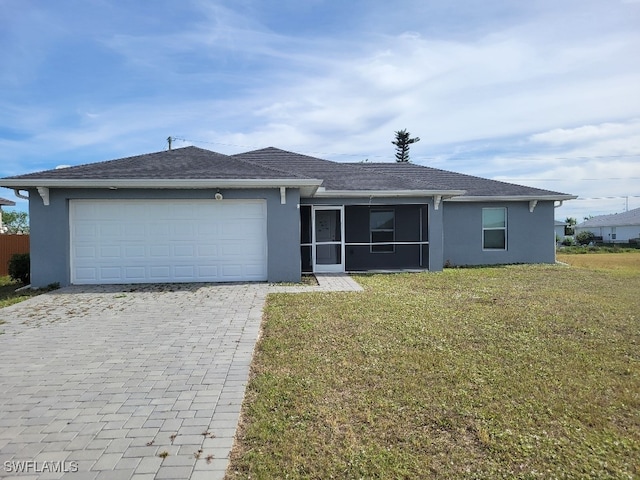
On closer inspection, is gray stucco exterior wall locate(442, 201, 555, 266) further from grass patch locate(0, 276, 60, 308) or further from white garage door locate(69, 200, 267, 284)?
grass patch locate(0, 276, 60, 308)

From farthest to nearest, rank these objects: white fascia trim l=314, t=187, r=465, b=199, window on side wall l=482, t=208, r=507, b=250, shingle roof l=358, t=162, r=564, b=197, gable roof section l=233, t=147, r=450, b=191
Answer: window on side wall l=482, t=208, r=507, b=250 < shingle roof l=358, t=162, r=564, b=197 < gable roof section l=233, t=147, r=450, b=191 < white fascia trim l=314, t=187, r=465, b=199

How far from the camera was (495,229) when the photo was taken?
623 inches

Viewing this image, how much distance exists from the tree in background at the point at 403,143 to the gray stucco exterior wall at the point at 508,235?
105ft

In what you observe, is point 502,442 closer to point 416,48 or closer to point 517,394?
point 517,394

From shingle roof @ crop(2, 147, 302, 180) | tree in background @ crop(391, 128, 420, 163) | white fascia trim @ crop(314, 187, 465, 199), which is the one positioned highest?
tree in background @ crop(391, 128, 420, 163)

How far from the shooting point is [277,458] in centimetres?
282

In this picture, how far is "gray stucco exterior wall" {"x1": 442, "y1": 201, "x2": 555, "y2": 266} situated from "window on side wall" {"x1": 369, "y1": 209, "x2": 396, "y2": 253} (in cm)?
204

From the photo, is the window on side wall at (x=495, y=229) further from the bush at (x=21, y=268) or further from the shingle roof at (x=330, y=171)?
the bush at (x=21, y=268)

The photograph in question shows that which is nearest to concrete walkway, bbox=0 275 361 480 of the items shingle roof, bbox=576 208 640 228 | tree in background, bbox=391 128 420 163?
tree in background, bbox=391 128 420 163

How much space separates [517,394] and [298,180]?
7734 millimetres

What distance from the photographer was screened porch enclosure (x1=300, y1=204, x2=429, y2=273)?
14156 mm

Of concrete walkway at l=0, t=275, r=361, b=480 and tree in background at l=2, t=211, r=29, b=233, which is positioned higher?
tree in background at l=2, t=211, r=29, b=233

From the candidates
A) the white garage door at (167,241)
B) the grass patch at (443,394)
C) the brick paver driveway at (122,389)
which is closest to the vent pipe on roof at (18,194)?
the white garage door at (167,241)

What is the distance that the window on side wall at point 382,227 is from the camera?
1541 centimetres
